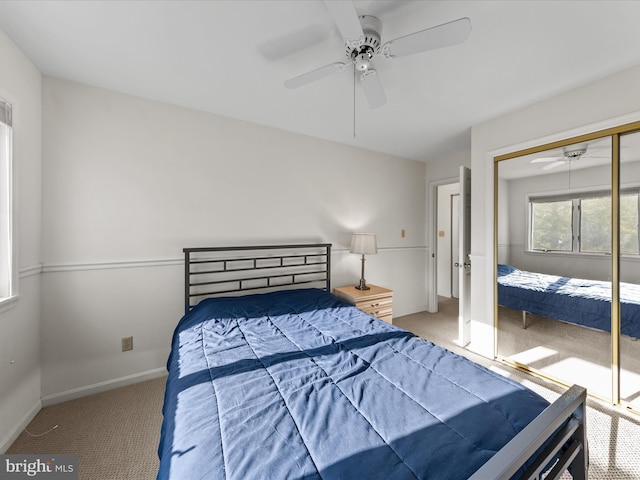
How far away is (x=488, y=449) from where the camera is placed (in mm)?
919

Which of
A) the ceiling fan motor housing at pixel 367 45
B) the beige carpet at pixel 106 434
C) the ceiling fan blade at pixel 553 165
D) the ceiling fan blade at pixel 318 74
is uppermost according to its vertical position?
the ceiling fan motor housing at pixel 367 45

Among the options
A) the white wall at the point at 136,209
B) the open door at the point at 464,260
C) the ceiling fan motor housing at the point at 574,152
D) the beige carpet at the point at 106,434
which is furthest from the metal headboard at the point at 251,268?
the ceiling fan motor housing at the point at 574,152

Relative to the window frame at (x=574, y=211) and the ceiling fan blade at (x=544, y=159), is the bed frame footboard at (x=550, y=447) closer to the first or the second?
the window frame at (x=574, y=211)

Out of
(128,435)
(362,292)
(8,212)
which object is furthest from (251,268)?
(8,212)

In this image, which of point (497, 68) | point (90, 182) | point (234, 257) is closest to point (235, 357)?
point (234, 257)

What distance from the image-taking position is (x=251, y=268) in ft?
9.53

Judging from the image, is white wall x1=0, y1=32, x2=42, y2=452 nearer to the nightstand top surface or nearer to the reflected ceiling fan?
the nightstand top surface

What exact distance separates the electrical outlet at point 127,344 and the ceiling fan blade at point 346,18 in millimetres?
2799

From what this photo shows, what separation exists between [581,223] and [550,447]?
2156mm

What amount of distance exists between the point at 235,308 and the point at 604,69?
11.1ft

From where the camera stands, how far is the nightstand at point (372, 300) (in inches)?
120

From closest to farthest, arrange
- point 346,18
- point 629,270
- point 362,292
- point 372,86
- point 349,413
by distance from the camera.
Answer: point 349,413, point 346,18, point 372,86, point 629,270, point 362,292

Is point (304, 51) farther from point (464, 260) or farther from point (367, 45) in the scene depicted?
A: point (464, 260)

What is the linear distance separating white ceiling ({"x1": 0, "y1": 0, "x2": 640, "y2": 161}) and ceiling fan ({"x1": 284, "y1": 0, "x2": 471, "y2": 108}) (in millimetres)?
102
